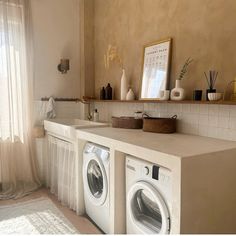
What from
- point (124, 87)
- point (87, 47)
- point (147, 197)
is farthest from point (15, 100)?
point (147, 197)

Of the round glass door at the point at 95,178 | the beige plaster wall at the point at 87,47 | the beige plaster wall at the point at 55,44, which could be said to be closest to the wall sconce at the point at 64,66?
the beige plaster wall at the point at 55,44

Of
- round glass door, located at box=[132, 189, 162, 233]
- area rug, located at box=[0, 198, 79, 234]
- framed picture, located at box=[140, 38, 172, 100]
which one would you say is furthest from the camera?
framed picture, located at box=[140, 38, 172, 100]

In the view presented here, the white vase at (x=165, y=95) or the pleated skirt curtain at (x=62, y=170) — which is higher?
the white vase at (x=165, y=95)

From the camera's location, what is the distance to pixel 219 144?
171 cm

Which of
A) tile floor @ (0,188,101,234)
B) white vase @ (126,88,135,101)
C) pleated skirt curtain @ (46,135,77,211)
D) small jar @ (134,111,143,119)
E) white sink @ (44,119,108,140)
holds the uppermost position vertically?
white vase @ (126,88,135,101)

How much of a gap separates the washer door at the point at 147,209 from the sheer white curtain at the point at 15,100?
1.91 m

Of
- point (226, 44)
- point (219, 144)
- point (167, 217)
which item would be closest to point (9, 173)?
point (167, 217)

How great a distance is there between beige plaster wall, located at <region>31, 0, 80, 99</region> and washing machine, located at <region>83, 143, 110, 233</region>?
1.51 metres

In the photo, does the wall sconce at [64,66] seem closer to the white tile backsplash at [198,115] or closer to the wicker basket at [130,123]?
the white tile backsplash at [198,115]

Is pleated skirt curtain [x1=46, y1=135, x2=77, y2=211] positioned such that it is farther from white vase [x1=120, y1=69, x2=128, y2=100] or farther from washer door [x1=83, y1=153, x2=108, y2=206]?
white vase [x1=120, y1=69, x2=128, y2=100]

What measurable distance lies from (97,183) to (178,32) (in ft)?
5.56

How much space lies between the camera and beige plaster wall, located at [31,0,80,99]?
11.0 feet

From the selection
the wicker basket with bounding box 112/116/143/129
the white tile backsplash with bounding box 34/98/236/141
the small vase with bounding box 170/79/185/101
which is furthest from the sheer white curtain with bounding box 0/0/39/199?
the small vase with bounding box 170/79/185/101

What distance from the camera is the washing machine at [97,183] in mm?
2094
